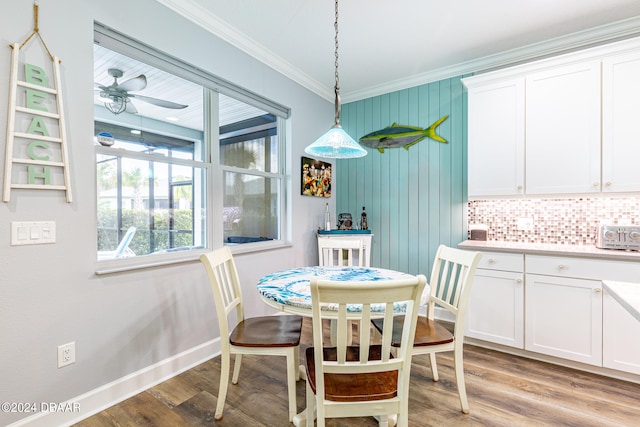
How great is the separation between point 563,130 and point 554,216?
788 mm

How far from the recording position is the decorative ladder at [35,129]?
1.46 metres

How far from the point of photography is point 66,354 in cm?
167

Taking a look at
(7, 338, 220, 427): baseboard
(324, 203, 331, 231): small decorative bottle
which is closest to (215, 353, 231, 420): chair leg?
(7, 338, 220, 427): baseboard

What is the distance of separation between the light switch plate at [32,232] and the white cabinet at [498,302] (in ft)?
9.85

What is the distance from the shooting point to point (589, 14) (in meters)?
2.33

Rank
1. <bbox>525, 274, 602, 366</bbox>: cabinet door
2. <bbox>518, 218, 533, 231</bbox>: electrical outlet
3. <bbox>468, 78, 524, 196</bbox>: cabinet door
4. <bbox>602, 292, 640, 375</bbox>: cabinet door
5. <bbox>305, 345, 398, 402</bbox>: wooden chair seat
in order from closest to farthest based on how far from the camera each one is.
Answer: <bbox>305, 345, 398, 402</bbox>: wooden chair seat → <bbox>602, 292, 640, 375</bbox>: cabinet door → <bbox>525, 274, 602, 366</bbox>: cabinet door → <bbox>468, 78, 524, 196</bbox>: cabinet door → <bbox>518, 218, 533, 231</bbox>: electrical outlet

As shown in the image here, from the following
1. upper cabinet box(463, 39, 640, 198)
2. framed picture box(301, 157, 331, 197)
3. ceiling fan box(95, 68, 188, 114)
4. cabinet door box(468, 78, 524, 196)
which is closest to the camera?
ceiling fan box(95, 68, 188, 114)

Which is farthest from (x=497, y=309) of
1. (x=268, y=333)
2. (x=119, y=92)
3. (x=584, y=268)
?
(x=119, y=92)

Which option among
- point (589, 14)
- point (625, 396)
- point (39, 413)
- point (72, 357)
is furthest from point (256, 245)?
point (589, 14)

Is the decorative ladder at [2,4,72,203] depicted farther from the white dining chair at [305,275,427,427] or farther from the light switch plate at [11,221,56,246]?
the white dining chair at [305,275,427,427]

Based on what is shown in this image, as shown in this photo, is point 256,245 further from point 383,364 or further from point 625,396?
point 625,396

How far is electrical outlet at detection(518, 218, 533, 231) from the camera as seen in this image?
9.41 feet

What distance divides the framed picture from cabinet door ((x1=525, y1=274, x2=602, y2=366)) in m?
2.26

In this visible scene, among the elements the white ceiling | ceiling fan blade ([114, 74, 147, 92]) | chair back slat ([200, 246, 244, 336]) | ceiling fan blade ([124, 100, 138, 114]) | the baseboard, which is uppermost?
the white ceiling
